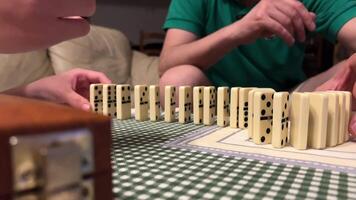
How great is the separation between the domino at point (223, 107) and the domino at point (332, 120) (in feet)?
0.86

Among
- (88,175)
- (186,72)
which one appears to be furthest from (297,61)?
(88,175)

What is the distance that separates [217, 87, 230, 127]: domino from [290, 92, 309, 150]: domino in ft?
0.79

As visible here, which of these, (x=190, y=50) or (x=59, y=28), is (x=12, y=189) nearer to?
(x=59, y=28)

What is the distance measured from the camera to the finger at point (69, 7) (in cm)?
49

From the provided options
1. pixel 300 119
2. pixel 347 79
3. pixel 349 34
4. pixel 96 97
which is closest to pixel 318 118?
pixel 300 119

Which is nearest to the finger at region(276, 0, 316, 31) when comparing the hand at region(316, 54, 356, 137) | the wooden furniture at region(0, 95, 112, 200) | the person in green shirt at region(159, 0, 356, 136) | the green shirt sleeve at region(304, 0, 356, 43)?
the person in green shirt at region(159, 0, 356, 136)

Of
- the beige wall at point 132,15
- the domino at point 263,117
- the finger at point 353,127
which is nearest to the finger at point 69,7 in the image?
the domino at point 263,117

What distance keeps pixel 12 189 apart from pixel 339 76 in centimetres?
81

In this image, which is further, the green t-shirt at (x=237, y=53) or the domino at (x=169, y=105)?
the green t-shirt at (x=237, y=53)

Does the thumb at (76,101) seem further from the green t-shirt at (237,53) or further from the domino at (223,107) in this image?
the green t-shirt at (237,53)

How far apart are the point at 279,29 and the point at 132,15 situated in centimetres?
340

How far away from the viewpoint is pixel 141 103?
1.00 m

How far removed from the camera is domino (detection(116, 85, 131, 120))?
3.30 ft

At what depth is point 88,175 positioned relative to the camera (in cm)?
28
